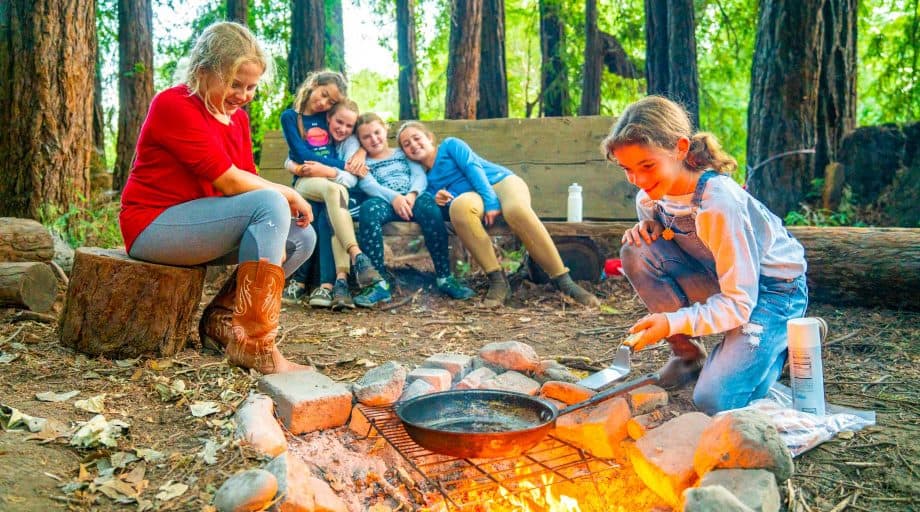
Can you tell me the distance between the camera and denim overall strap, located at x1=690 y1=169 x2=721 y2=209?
258cm

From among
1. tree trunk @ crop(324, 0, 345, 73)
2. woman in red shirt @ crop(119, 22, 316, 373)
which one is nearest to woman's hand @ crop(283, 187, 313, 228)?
woman in red shirt @ crop(119, 22, 316, 373)

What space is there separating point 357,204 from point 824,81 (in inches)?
152

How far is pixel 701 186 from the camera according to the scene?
2.59 metres

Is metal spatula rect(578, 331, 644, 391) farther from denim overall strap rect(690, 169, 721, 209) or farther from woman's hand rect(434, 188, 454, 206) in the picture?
woman's hand rect(434, 188, 454, 206)

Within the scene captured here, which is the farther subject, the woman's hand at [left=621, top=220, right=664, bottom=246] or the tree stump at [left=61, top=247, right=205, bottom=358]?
the tree stump at [left=61, top=247, right=205, bottom=358]

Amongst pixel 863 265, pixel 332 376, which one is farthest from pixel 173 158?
pixel 863 265

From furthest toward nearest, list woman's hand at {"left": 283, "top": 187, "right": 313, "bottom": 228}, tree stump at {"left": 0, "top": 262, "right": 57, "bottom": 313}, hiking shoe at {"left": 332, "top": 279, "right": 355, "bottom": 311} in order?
hiking shoe at {"left": 332, "top": 279, "right": 355, "bottom": 311} < tree stump at {"left": 0, "top": 262, "right": 57, "bottom": 313} < woman's hand at {"left": 283, "top": 187, "right": 313, "bottom": 228}

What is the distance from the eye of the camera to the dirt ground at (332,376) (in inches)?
81.0

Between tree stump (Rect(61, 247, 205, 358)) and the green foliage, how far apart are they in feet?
6.21

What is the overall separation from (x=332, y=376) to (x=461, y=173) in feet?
7.79

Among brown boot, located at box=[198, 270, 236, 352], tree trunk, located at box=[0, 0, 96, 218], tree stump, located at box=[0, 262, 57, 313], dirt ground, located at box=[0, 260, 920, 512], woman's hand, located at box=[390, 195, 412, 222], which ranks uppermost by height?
tree trunk, located at box=[0, 0, 96, 218]

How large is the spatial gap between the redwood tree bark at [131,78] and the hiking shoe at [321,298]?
200 inches

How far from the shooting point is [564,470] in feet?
7.91

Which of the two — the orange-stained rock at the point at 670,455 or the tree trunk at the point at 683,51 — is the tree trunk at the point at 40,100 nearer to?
the orange-stained rock at the point at 670,455
